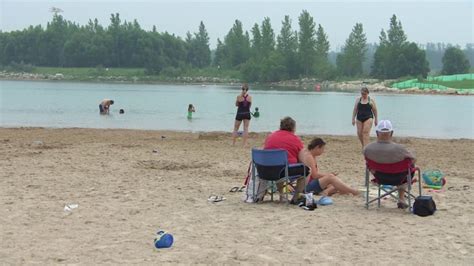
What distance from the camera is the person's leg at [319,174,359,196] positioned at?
789 centimetres

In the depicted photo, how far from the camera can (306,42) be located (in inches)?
4715

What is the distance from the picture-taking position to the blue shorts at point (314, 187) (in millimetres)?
7987

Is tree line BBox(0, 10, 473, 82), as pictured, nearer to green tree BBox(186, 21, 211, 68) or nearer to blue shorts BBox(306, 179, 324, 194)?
green tree BBox(186, 21, 211, 68)

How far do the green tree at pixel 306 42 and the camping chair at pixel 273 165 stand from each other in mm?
111666

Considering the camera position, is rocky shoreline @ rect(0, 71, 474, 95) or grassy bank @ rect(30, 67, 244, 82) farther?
grassy bank @ rect(30, 67, 244, 82)

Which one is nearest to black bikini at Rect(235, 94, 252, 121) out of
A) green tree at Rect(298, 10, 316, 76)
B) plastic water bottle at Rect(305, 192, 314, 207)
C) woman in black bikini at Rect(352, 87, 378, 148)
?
woman in black bikini at Rect(352, 87, 378, 148)

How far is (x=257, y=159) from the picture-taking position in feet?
23.7

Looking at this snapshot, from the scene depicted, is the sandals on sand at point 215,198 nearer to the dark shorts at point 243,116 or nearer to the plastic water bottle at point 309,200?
the plastic water bottle at point 309,200

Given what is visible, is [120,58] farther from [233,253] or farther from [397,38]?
[233,253]

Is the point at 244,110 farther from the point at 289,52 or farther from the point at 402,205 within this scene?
the point at 289,52

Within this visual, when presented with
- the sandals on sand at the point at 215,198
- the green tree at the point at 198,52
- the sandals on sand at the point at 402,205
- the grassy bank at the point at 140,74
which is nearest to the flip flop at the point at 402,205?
the sandals on sand at the point at 402,205

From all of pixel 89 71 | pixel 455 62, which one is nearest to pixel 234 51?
pixel 89 71

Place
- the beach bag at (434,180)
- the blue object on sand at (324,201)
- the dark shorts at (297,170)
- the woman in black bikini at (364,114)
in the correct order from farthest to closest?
1. the woman in black bikini at (364,114)
2. the beach bag at (434,180)
3. the blue object on sand at (324,201)
4. the dark shorts at (297,170)

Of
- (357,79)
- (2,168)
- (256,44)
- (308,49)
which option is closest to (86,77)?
(256,44)
